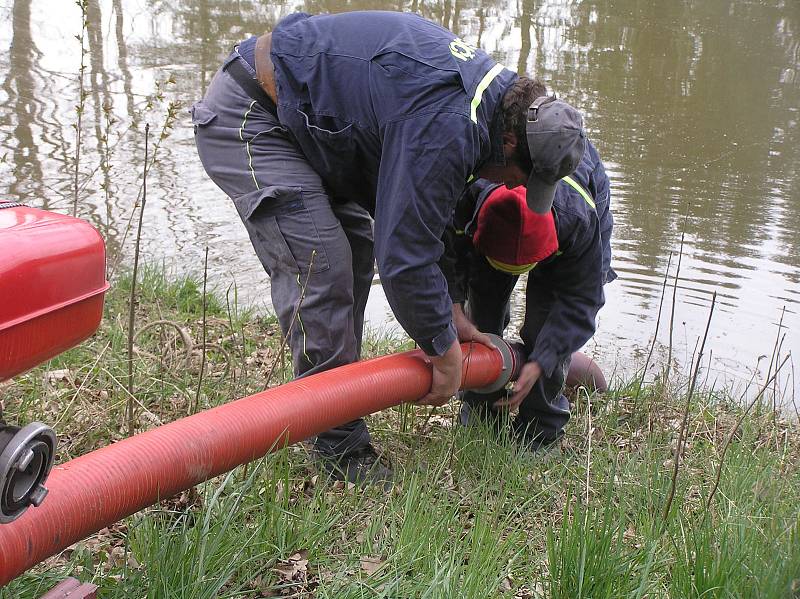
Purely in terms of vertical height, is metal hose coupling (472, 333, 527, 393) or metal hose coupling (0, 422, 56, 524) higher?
metal hose coupling (0, 422, 56, 524)

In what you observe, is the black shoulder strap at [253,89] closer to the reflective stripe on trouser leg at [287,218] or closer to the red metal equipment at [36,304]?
the reflective stripe on trouser leg at [287,218]

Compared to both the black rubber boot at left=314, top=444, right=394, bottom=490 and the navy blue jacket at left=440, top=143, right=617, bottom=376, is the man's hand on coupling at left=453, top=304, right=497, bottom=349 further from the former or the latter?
the black rubber boot at left=314, top=444, right=394, bottom=490

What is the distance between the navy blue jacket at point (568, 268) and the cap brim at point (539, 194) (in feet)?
1.49

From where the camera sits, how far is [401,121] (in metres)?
2.97

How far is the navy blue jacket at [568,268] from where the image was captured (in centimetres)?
377

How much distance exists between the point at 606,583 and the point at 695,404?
255 cm

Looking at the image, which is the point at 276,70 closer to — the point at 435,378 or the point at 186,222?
the point at 435,378

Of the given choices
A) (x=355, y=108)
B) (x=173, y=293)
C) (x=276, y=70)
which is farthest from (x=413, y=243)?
(x=173, y=293)

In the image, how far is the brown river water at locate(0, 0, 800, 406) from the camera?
673 centimetres

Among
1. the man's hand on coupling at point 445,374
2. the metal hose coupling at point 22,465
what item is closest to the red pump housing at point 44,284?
the metal hose coupling at point 22,465

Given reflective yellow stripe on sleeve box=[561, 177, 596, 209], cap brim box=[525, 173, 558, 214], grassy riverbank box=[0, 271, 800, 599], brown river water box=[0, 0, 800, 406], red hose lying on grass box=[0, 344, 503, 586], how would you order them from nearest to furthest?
red hose lying on grass box=[0, 344, 503, 586] < grassy riverbank box=[0, 271, 800, 599] < cap brim box=[525, 173, 558, 214] < reflective yellow stripe on sleeve box=[561, 177, 596, 209] < brown river water box=[0, 0, 800, 406]

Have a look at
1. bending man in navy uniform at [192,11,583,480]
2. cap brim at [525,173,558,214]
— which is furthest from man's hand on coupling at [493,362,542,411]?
cap brim at [525,173,558,214]

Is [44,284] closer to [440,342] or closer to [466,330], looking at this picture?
[440,342]

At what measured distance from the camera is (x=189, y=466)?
245cm
